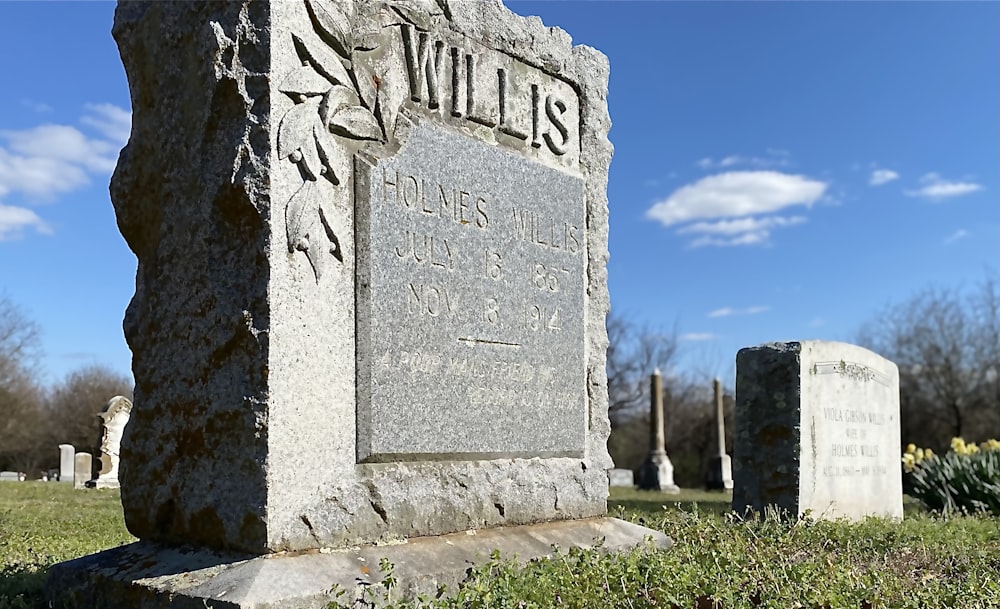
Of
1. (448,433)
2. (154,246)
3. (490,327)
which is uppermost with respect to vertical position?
(154,246)

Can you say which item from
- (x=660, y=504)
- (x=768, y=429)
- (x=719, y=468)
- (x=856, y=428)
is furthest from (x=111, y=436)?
(x=719, y=468)

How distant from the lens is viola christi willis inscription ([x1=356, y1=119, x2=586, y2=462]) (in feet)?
11.6

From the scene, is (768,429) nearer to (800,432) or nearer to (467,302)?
(800,432)

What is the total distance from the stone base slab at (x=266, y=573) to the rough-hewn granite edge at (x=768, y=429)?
3785 mm

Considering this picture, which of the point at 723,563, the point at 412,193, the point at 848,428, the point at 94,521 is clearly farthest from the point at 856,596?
the point at 94,521

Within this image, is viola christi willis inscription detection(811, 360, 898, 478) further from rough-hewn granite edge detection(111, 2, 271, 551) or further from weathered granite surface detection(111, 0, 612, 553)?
rough-hewn granite edge detection(111, 2, 271, 551)

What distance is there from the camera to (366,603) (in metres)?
3.07

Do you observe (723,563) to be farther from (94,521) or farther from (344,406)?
(94,521)

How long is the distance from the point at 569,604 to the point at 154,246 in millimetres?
2193

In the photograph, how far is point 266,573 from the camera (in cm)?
295

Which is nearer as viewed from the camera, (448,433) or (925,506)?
(448,433)

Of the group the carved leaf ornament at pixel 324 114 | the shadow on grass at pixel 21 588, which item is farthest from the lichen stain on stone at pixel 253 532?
the shadow on grass at pixel 21 588

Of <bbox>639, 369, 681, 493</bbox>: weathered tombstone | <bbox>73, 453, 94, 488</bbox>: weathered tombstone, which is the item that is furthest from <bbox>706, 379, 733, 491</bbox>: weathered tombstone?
<bbox>73, 453, 94, 488</bbox>: weathered tombstone

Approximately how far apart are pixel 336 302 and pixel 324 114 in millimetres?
732
